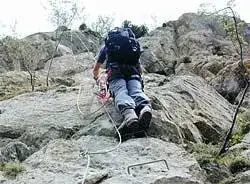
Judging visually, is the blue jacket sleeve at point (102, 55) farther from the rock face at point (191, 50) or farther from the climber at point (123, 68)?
the rock face at point (191, 50)

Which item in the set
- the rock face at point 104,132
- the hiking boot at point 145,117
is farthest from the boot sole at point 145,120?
the rock face at point 104,132

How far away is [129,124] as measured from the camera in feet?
28.2

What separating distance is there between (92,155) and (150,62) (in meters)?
18.2

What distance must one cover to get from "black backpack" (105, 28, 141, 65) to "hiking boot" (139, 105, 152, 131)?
4.69 feet

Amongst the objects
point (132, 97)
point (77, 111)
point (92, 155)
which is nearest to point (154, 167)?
point (92, 155)

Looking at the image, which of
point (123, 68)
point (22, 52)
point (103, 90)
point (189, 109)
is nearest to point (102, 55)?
point (123, 68)

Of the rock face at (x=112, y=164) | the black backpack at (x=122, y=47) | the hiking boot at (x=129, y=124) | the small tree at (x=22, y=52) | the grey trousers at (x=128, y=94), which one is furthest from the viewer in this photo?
the small tree at (x=22, y=52)

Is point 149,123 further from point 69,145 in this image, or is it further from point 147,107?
point 69,145

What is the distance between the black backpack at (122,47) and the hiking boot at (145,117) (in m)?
1.43

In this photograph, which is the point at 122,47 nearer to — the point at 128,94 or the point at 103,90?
the point at 128,94

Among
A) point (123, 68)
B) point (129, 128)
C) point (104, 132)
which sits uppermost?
point (123, 68)

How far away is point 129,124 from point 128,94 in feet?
3.58

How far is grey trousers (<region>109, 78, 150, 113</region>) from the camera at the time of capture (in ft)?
30.0

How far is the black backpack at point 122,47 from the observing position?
985 centimetres
